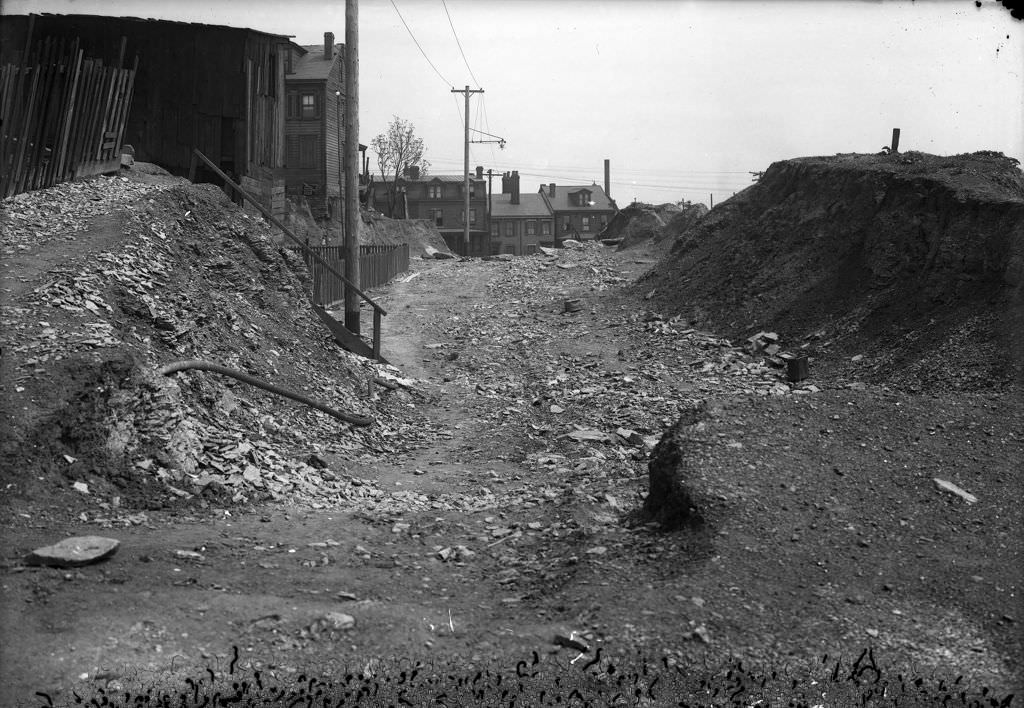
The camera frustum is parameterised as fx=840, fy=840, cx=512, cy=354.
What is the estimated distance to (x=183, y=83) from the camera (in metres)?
18.4

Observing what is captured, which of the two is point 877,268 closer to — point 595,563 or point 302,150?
point 595,563

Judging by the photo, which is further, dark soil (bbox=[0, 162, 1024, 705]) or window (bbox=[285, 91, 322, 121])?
window (bbox=[285, 91, 322, 121])

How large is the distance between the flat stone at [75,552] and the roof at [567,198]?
72.7 m

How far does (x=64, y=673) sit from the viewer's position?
14.0 feet

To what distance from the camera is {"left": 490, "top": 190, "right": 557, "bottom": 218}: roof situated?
7481cm

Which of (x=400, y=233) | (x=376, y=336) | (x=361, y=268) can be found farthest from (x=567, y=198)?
(x=376, y=336)

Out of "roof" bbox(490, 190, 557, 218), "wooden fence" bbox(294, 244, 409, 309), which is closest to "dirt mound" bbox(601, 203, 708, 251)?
"wooden fence" bbox(294, 244, 409, 309)

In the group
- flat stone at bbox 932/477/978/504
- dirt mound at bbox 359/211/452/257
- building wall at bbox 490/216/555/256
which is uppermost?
building wall at bbox 490/216/555/256

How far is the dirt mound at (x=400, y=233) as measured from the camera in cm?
4056

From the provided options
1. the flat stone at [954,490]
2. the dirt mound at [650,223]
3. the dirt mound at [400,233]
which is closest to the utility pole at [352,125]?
the flat stone at [954,490]

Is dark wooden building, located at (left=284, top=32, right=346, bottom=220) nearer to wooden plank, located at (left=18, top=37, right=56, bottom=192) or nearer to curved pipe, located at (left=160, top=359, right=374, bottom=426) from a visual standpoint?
wooden plank, located at (left=18, top=37, right=56, bottom=192)

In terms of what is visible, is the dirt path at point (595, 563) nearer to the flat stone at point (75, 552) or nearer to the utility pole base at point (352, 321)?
the flat stone at point (75, 552)

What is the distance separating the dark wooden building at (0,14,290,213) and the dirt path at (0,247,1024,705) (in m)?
11.7

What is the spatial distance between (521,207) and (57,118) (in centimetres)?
6490
